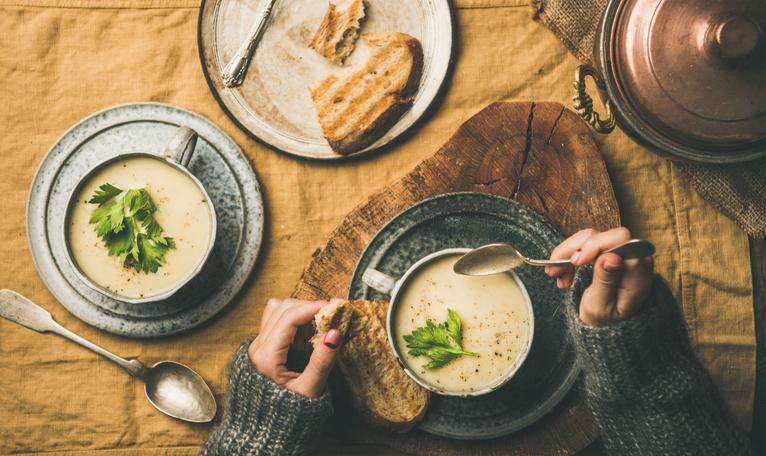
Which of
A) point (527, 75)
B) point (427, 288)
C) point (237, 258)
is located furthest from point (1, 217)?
point (527, 75)

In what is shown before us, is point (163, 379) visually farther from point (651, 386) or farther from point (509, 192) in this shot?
point (651, 386)

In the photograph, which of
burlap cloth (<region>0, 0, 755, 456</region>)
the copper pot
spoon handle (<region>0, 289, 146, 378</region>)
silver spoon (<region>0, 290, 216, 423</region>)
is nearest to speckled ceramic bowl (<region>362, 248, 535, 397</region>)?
burlap cloth (<region>0, 0, 755, 456</region>)

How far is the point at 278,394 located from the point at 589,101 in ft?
2.84

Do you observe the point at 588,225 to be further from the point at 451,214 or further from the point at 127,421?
the point at 127,421

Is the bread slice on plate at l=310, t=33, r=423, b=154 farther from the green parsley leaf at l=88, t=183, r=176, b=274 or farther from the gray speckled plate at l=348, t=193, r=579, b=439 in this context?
the green parsley leaf at l=88, t=183, r=176, b=274

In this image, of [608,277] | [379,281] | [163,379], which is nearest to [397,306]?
[379,281]

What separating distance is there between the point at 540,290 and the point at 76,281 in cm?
104

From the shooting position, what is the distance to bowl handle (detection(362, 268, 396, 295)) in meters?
1.26

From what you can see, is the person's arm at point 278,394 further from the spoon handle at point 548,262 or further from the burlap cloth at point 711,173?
the burlap cloth at point 711,173

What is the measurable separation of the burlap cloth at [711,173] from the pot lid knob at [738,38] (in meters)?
0.33

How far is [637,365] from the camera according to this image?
122cm

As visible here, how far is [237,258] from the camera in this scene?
142 centimetres

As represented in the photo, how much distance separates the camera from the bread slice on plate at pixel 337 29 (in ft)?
4.75

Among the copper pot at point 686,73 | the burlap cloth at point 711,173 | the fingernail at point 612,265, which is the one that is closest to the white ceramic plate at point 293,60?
the burlap cloth at point 711,173
